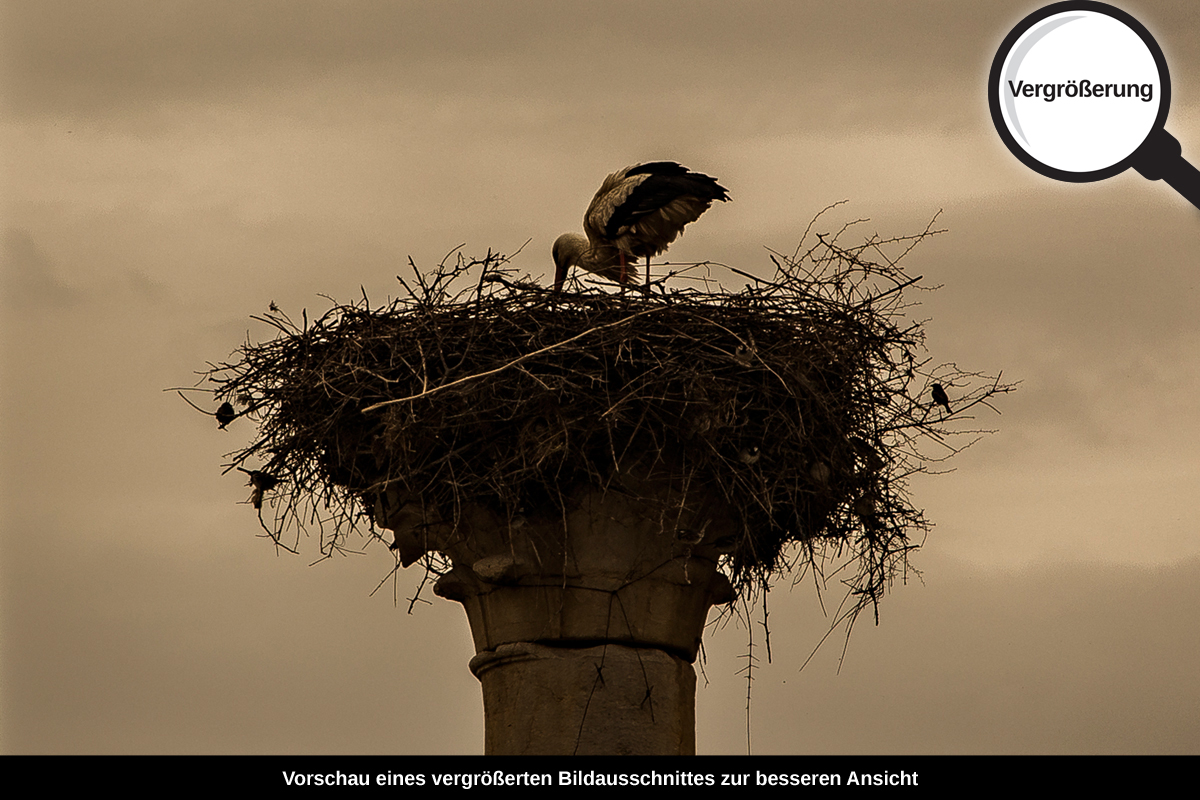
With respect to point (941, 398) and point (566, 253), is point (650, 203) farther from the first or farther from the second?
point (941, 398)

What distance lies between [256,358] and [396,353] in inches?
42.3

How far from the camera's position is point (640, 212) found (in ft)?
42.1

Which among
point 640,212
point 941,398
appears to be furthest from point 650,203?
point 941,398

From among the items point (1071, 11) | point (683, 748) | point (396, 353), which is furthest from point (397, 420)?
point (1071, 11)

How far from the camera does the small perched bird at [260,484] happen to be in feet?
32.2

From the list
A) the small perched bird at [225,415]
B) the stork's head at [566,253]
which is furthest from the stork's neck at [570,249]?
the small perched bird at [225,415]

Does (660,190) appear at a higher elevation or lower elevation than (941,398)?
higher

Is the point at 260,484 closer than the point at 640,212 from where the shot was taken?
Yes

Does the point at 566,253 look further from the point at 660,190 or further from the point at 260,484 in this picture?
the point at 260,484

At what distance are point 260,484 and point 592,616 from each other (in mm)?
2018

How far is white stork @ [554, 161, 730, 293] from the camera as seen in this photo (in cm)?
1275

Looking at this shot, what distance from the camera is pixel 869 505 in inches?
384

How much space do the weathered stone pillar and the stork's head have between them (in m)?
4.47
